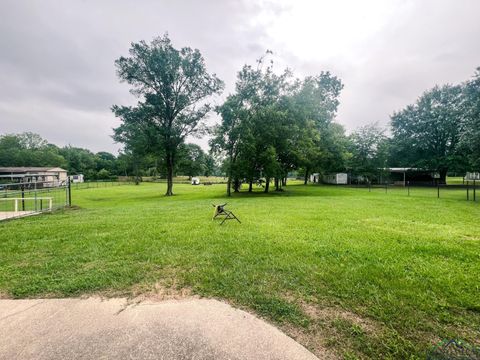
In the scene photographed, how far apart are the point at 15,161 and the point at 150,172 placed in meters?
30.5

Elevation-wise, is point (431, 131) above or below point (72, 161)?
above

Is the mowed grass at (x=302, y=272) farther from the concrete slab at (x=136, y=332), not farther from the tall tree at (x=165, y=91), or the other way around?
the tall tree at (x=165, y=91)

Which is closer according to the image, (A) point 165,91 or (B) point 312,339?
(B) point 312,339

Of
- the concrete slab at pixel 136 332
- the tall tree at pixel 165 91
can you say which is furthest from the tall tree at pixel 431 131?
the concrete slab at pixel 136 332

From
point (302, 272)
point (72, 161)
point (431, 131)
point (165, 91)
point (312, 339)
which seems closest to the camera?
point (312, 339)

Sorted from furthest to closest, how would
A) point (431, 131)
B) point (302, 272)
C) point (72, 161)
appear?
point (72, 161)
point (431, 131)
point (302, 272)

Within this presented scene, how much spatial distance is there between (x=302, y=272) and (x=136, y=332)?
2494 mm

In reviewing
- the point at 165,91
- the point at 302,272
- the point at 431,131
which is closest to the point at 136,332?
the point at 302,272

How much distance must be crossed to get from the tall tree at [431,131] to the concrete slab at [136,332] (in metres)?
37.2

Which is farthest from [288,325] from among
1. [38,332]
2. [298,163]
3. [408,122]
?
[408,122]

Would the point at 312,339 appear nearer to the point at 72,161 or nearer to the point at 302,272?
the point at 302,272

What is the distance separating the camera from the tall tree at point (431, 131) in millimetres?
29516

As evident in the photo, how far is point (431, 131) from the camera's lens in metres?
31.5

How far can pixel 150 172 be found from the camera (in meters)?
69.8
